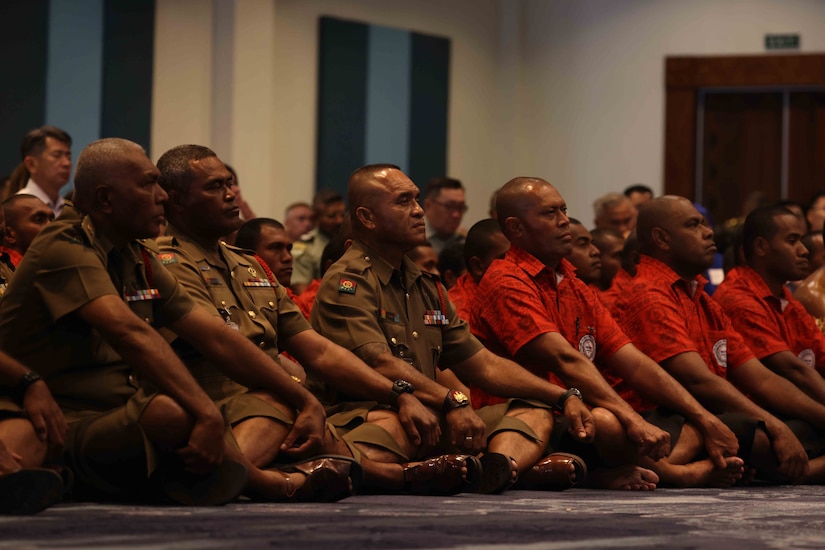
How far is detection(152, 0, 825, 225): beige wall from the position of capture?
9195 mm

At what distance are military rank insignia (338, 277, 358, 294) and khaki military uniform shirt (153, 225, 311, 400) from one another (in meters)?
0.19

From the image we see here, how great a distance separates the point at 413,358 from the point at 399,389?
13.8 inches

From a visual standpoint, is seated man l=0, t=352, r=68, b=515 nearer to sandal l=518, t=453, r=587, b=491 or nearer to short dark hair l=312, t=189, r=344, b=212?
sandal l=518, t=453, r=587, b=491

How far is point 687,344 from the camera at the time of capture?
4.71 meters

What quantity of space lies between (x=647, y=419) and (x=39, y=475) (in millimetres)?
2388

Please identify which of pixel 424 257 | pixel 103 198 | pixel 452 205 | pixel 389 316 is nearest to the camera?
pixel 103 198

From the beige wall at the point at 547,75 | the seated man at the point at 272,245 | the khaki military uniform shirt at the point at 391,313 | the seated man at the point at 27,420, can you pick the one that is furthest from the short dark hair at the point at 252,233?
the beige wall at the point at 547,75

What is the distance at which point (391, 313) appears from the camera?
418cm

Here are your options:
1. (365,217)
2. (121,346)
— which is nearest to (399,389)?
(365,217)

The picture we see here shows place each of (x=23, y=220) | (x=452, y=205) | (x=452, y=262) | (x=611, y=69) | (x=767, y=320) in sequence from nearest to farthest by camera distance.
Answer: (x=23, y=220), (x=767, y=320), (x=452, y=262), (x=452, y=205), (x=611, y=69)

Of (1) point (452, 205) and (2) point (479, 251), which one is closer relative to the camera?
(2) point (479, 251)

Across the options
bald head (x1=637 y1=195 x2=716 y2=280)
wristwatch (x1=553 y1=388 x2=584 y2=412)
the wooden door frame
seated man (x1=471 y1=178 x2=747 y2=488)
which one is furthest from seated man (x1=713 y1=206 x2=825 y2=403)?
the wooden door frame

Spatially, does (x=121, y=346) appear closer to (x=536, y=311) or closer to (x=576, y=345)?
(x=536, y=311)

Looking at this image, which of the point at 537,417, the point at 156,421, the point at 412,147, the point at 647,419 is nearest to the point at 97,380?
the point at 156,421
